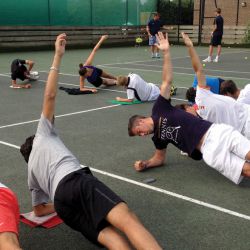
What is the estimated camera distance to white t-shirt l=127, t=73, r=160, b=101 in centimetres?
817

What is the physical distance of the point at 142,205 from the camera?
3.84 meters

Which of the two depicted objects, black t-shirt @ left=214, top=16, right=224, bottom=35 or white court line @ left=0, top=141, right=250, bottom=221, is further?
black t-shirt @ left=214, top=16, right=224, bottom=35

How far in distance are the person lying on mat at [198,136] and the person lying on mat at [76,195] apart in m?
1.02

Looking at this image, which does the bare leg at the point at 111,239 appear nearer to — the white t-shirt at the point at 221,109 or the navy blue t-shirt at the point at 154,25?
the white t-shirt at the point at 221,109

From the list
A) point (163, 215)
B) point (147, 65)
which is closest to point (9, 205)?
point (163, 215)

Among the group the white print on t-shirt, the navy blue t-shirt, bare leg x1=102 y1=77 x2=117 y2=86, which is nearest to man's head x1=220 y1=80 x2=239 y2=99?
the white print on t-shirt

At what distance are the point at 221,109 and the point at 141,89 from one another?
3.67 metres

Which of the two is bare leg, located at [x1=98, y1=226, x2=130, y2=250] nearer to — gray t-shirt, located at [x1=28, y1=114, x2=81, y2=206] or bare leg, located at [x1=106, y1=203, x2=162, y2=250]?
bare leg, located at [x1=106, y1=203, x2=162, y2=250]

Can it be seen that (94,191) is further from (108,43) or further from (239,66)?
(108,43)

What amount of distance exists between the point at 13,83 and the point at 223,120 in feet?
22.8

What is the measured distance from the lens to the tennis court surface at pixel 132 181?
3289 millimetres

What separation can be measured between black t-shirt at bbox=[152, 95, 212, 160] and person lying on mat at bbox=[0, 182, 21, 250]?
1.72m

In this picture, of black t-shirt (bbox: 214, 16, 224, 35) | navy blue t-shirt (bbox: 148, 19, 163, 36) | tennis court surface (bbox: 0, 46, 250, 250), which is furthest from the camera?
navy blue t-shirt (bbox: 148, 19, 163, 36)

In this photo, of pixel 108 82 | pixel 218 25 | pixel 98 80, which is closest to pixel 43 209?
pixel 98 80
